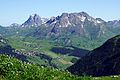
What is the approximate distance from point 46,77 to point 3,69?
27.4ft

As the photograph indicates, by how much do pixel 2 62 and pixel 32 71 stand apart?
6.99 m

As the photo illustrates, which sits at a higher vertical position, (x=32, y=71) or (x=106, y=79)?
(x=32, y=71)

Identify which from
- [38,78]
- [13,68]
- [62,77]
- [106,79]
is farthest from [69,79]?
[106,79]

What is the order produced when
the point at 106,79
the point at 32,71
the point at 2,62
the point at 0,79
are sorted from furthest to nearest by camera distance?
the point at 106,79
the point at 32,71
the point at 2,62
the point at 0,79

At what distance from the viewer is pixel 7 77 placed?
189 ft

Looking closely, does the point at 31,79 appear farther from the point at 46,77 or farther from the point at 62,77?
the point at 62,77

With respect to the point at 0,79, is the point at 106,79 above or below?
below

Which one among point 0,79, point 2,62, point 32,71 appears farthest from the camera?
point 32,71

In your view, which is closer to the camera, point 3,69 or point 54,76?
point 3,69

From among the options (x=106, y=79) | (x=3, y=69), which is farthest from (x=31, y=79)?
(x=106, y=79)

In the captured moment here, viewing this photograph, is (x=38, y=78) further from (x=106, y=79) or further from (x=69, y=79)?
(x=106, y=79)

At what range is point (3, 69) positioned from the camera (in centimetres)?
5875

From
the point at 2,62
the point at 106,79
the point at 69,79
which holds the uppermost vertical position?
the point at 2,62

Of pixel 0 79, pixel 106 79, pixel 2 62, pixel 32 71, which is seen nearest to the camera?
pixel 0 79
